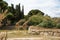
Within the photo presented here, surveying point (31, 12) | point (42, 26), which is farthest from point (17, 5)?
point (42, 26)

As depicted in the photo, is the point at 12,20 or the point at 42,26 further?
the point at 12,20

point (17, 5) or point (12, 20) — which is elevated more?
point (17, 5)

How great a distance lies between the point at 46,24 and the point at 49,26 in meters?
0.41

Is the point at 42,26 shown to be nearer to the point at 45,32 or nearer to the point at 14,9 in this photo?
the point at 45,32

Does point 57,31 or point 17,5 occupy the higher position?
point 17,5

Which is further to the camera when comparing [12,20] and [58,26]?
[12,20]

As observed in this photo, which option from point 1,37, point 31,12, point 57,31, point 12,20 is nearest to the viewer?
point 1,37

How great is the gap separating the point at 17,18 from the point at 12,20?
1167mm

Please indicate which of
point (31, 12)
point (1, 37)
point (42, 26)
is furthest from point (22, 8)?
point (1, 37)

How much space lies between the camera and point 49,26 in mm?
16938

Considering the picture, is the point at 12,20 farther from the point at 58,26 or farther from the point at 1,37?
the point at 1,37

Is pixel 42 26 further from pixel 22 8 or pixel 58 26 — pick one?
pixel 22 8

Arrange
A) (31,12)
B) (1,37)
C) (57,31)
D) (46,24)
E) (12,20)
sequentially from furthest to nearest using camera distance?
(12,20), (31,12), (46,24), (57,31), (1,37)

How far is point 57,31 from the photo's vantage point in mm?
15070
